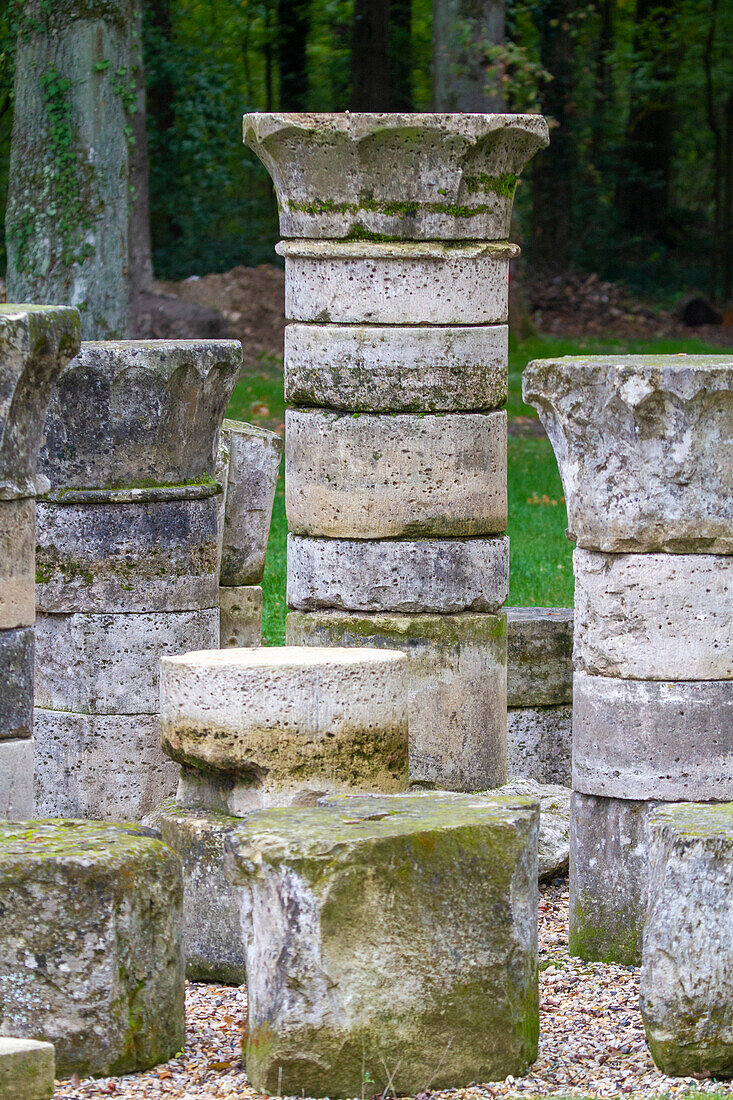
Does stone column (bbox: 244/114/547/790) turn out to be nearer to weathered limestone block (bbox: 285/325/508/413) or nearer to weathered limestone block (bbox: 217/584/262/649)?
weathered limestone block (bbox: 285/325/508/413)

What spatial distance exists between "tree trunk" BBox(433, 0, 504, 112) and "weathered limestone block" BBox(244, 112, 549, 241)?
1066 cm

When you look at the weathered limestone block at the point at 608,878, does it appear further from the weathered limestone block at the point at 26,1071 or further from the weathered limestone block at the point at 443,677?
the weathered limestone block at the point at 26,1071

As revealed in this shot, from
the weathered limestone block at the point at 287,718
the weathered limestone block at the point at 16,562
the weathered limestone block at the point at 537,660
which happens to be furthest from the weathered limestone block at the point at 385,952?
the weathered limestone block at the point at 537,660

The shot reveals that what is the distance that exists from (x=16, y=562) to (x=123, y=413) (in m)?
1.95

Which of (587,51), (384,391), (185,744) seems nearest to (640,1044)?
(185,744)

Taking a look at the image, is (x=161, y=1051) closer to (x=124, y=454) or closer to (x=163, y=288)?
(x=124, y=454)

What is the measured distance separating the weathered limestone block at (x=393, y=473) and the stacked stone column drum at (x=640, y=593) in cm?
110

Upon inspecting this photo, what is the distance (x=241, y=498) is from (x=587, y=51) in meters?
22.1

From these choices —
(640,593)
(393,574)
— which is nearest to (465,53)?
(393,574)

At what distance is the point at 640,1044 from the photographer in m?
5.62

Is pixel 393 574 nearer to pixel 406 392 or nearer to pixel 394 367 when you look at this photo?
pixel 406 392

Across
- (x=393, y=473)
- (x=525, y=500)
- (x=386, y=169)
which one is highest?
(x=386, y=169)

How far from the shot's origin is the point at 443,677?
7.84 m

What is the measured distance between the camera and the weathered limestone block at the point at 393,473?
7672 millimetres
